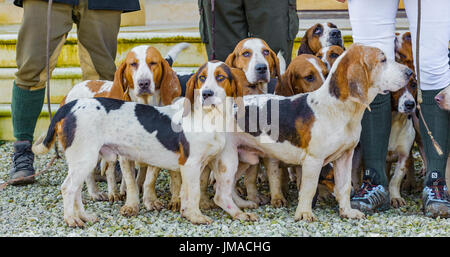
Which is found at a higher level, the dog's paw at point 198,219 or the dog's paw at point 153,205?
the dog's paw at point 198,219

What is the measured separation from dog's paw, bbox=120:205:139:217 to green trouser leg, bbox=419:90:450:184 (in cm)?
190

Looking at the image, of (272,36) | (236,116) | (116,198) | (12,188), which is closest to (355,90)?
(236,116)

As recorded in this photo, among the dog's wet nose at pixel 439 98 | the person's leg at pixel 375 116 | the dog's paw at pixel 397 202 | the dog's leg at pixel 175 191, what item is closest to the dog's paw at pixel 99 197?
the dog's leg at pixel 175 191

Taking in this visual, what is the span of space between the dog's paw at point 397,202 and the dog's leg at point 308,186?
73cm

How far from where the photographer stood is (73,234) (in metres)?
3.55

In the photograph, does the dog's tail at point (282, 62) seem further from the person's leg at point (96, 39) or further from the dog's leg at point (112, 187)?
the dog's leg at point (112, 187)

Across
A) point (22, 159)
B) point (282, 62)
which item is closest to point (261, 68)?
point (282, 62)

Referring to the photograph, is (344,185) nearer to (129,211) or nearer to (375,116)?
(375,116)

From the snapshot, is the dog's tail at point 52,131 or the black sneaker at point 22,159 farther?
the black sneaker at point 22,159

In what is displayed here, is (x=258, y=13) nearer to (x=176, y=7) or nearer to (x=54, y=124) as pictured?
(x=54, y=124)

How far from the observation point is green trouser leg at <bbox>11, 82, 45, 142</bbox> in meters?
4.88

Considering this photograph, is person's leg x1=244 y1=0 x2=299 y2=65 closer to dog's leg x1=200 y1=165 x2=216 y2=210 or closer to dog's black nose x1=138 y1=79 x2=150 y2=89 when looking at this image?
dog's black nose x1=138 y1=79 x2=150 y2=89

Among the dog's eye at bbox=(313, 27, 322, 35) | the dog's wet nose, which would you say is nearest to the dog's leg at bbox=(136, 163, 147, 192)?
the dog's eye at bbox=(313, 27, 322, 35)

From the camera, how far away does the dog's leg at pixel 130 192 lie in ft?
13.0
